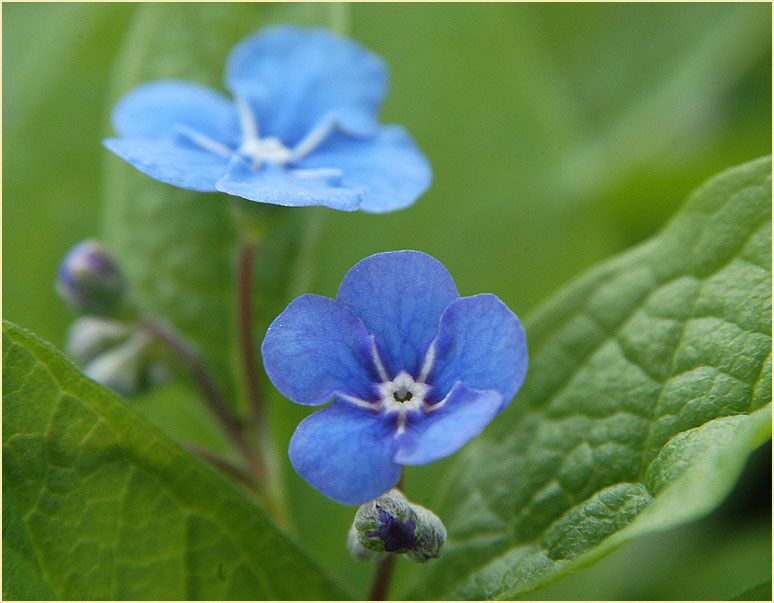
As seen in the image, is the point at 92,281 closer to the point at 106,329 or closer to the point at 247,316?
the point at 106,329

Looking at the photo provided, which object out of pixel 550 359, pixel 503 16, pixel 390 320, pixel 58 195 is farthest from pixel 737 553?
pixel 58 195

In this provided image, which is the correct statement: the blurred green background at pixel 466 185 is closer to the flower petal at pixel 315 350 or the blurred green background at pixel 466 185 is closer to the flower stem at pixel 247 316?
the flower stem at pixel 247 316

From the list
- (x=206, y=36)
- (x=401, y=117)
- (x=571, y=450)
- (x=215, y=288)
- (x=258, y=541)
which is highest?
(x=206, y=36)

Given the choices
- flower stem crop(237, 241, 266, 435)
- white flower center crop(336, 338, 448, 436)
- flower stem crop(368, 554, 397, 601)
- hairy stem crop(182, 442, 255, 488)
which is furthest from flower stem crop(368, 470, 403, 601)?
flower stem crop(237, 241, 266, 435)

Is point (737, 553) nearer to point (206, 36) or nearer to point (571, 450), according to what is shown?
point (571, 450)

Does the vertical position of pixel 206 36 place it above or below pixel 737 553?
above

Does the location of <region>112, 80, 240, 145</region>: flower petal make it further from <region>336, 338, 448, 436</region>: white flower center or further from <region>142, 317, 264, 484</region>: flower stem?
<region>336, 338, 448, 436</region>: white flower center

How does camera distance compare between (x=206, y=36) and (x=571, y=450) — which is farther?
(x=206, y=36)
